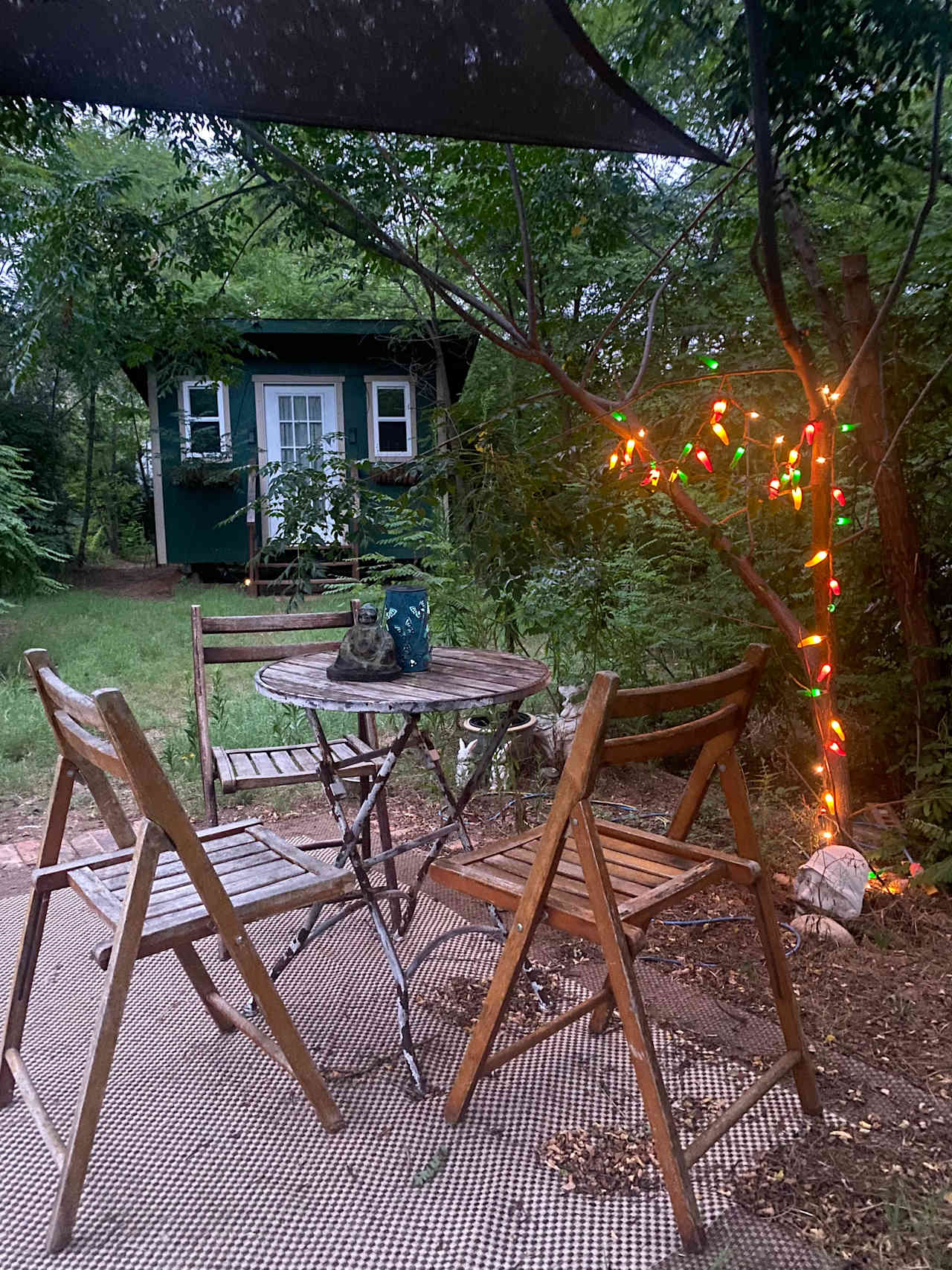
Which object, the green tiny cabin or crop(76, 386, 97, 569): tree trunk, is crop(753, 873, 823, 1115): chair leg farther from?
crop(76, 386, 97, 569): tree trunk

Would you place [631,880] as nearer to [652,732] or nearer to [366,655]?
[652,732]

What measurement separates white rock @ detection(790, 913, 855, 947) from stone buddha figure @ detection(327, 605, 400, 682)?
1529 mm

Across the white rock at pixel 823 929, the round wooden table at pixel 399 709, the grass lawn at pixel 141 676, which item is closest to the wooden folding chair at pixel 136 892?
the round wooden table at pixel 399 709

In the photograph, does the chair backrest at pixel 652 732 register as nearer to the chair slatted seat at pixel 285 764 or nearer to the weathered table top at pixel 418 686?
the weathered table top at pixel 418 686

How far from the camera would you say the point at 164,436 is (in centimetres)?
1079

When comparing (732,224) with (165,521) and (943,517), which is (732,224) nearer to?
(943,517)

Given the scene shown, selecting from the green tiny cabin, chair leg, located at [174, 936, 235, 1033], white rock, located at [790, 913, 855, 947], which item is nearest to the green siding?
the green tiny cabin

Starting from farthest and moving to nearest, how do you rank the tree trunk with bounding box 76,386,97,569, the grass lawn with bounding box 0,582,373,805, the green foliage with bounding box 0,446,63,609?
the tree trunk with bounding box 76,386,97,569 < the green foliage with bounding box 0,446,63,609 < the grass lawn with bounding box 0,582,373,805

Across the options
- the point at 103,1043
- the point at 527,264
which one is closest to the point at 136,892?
the point at 103,1043

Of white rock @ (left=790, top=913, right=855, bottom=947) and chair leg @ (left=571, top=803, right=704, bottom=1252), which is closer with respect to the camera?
chair leg @ (left=571, top=803, right=704, bottom=1252)

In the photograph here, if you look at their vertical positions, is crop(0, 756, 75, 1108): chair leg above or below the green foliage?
below

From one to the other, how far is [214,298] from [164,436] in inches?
292

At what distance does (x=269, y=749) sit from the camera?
3.12 m

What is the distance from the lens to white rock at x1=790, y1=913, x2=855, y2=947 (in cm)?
259
